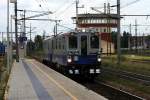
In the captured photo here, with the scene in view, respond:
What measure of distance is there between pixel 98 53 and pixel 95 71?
107 centimetres

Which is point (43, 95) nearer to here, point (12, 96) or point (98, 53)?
point (12, 96)

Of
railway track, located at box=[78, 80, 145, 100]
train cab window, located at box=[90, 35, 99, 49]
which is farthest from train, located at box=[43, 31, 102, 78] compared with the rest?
railway track, located at box=[78, 80, 145, 100]

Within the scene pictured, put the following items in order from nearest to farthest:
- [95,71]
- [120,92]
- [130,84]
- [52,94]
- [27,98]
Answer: [27,98], [52,94], [120,92], [130,84], [95,71]

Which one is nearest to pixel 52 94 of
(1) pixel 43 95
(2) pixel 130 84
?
(1) pixel 43 95

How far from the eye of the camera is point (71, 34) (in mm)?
28672

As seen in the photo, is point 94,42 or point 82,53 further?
point 94,42

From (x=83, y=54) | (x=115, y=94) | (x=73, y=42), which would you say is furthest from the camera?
(x=73, y=42)

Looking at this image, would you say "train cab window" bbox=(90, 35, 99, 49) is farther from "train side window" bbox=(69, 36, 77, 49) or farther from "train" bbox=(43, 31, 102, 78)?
"train side window" bbox=(69, 36, 77, 49)

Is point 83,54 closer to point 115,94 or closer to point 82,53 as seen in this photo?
point 82,53

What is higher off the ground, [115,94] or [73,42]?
[73,42]

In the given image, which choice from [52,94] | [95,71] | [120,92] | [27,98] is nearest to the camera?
[27,98]

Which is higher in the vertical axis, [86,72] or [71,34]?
[71,34]

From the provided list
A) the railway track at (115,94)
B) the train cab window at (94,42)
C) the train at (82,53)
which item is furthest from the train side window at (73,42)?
the railway track at (115,94)

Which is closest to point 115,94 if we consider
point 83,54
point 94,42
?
point 83,54
